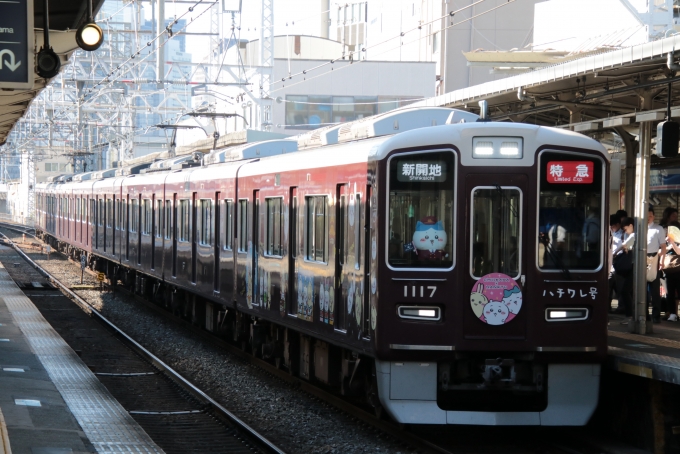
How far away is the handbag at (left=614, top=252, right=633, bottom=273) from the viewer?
11.3 meters

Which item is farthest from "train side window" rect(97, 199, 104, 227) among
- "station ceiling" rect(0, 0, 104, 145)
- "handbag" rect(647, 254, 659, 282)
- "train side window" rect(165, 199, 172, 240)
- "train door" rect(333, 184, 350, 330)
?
"train door" rect(333, 184, 350, 330)

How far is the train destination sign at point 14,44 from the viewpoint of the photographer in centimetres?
642

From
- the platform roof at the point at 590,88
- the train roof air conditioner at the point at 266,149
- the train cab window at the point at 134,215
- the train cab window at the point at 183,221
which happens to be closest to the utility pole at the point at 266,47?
the train cab window at the point at 134,215

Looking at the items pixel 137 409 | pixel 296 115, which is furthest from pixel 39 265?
pixel 137 409

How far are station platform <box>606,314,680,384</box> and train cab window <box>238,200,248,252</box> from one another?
14.4ft

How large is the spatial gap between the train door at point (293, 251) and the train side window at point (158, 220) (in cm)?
808

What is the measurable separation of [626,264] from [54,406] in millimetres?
6074

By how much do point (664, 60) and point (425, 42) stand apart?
4130 cm

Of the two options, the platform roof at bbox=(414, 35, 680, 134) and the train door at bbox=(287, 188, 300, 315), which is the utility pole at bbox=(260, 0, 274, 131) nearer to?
the platform roof at bbox=(414, 35, 680, 134)

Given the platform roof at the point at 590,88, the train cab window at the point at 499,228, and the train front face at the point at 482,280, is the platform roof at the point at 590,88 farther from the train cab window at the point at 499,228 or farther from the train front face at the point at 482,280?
the train cab window at the point at 499,228

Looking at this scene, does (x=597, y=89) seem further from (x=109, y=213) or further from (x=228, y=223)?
(x=109, y=213)

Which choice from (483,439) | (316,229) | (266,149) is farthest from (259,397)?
(266,149)

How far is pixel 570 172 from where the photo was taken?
7.98 metres

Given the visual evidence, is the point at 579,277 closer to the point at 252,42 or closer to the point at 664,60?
the point at 664,60
